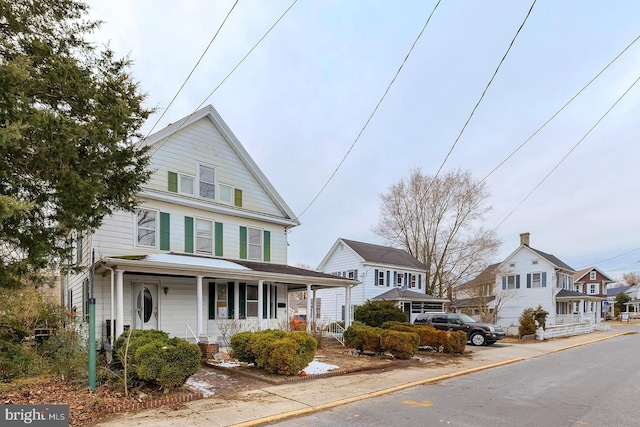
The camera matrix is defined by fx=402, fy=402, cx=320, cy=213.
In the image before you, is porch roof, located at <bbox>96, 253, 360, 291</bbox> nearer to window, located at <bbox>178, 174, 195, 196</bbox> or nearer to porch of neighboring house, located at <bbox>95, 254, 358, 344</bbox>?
porch of neighboring house, located at <bbox>95, 254, 358, 344</bbox>

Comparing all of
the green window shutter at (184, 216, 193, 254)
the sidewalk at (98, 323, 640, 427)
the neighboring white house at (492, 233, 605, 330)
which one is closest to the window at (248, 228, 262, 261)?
the green window shutter at (184, 216, 193, 254)

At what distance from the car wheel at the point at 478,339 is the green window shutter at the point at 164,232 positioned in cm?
1434

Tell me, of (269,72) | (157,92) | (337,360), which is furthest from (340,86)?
(337,360)

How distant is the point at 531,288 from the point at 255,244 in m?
29.4

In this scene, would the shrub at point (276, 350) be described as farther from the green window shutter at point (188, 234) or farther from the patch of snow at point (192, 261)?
the green window shutter at point (188, 234)

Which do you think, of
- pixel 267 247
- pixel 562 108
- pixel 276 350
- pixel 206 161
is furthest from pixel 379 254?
pixel 276 350

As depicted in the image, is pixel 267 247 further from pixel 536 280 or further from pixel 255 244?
pixel 536 280

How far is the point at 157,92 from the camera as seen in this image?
10156mm

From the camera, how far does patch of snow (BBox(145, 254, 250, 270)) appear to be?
504 inches

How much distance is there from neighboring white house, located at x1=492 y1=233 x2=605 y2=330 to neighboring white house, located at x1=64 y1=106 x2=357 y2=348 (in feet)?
83.4

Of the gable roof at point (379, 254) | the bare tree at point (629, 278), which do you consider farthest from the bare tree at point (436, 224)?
the bare tree at point (629, 278)

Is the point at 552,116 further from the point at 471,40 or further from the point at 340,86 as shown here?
the point at 340,86

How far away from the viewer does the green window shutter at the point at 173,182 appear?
15031 mm

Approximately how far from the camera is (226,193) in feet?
55.1
